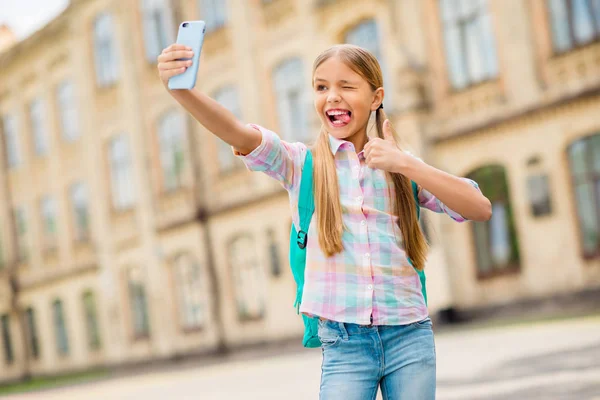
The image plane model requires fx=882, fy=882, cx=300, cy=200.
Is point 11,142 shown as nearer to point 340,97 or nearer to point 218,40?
point 218,40

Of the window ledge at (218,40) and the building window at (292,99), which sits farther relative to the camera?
the window ledge at (218,40)

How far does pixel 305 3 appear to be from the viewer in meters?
18.7

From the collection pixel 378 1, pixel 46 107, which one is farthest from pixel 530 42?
pixel 46 107

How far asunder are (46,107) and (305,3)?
11940 mm

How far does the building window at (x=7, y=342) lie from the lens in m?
29.6

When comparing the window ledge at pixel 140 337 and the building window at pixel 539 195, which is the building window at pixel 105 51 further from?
the building window at pixel 539 195

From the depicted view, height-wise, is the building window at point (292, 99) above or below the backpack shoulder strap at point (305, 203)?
above

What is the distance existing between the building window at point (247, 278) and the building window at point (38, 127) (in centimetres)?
984

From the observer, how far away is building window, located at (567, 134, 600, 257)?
14.0 meters

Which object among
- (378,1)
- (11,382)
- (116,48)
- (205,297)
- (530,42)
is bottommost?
(11,382)

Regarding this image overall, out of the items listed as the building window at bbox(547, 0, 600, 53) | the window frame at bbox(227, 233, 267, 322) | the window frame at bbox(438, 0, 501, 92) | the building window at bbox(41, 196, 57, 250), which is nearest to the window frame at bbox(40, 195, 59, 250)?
the building window at bbox(41, 196, 57, 250)

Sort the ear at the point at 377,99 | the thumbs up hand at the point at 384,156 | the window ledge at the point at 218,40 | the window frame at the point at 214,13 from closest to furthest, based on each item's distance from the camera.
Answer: the thumbs up hand at the point at 384,156
the ear at the point at 377,99
the window ledge at the point at 218,40
the window frame at the point at 214,13

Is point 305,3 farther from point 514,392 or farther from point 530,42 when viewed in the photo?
point 514,392

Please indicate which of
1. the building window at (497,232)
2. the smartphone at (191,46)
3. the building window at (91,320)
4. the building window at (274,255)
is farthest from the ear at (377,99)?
the building window at (91,320)
